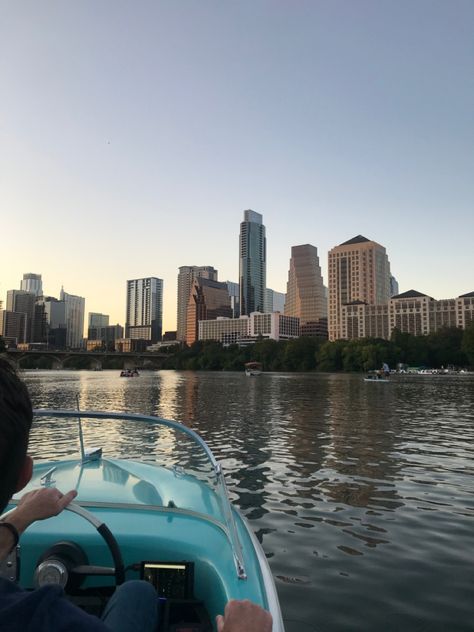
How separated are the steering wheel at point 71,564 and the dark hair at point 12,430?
2185 millimetres

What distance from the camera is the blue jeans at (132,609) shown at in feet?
7.52

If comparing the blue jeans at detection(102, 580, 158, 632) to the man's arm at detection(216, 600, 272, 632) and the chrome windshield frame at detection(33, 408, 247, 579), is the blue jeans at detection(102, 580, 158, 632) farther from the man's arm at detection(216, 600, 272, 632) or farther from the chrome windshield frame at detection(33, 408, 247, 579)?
the chrome windshield frame at detection(33, 408, 247, 579)

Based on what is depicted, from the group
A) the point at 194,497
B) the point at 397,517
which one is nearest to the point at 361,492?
the point at 397,517

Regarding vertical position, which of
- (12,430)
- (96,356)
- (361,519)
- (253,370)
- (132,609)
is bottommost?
(361,519)

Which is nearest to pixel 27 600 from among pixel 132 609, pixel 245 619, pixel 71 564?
pixel 245 619

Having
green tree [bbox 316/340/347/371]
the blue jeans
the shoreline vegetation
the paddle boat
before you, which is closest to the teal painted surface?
the paddle boat

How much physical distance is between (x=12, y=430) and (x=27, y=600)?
1.68ft

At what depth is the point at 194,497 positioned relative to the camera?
18.8 feet

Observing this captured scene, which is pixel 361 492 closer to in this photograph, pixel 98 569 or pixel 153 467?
pixel 153 467

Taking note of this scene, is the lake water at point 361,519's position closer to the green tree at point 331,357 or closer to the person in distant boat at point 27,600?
the person in distant boat at point 27,600

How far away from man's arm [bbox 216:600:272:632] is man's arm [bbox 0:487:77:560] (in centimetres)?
100

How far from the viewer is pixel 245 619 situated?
1966 mm

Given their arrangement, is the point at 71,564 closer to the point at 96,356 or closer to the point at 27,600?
the point at 27,600

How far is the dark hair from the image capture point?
5.30 ft
